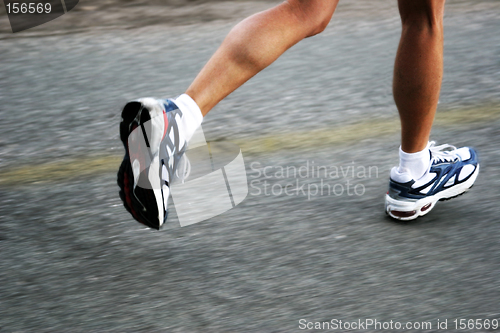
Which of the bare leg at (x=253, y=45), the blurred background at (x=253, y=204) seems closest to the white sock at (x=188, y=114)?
the bare leg at (x=253, y=45)

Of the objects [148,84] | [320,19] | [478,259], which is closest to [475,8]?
[148,84]

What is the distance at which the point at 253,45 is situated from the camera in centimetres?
223

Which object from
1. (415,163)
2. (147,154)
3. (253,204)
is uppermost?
(147,154)

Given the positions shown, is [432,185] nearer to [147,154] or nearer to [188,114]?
[188,114]

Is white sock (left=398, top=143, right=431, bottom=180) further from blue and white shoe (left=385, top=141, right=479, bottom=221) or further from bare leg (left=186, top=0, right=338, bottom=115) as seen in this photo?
bare leg (left=186, top=0, right=338, bottom=115)

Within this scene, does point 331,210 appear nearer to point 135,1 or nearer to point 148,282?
point 148,282

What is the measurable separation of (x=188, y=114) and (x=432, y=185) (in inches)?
37.1

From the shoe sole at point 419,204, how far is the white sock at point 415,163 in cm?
10

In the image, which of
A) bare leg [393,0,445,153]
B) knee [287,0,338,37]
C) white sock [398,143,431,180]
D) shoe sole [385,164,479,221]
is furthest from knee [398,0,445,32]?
shoe sole [385,164,479,221]

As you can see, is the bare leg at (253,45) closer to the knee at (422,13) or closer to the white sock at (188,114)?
the white sock at (188,114)

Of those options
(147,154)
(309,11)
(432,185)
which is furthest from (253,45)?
(432,185)

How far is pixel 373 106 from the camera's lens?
3.42m

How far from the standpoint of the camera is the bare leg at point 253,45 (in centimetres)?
220

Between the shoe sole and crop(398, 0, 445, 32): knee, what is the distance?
61 centimetres
